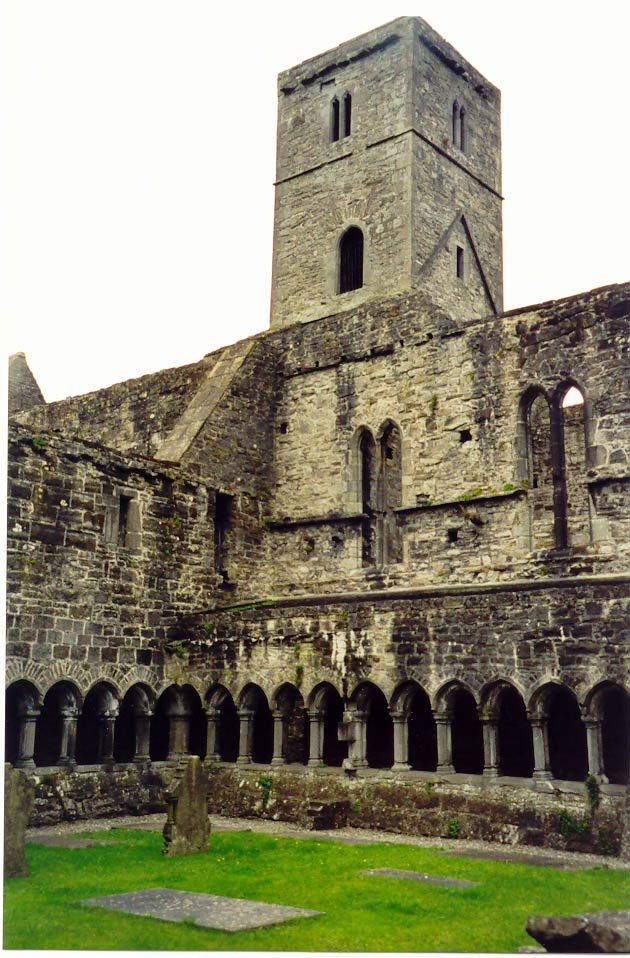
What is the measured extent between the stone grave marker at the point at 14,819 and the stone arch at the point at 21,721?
14.7 ft

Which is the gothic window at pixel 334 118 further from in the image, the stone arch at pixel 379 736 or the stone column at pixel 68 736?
the stone column at pixel 68 736

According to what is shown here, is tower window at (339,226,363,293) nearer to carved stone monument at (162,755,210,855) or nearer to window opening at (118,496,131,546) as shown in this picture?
window opening at (118,496,131,546)

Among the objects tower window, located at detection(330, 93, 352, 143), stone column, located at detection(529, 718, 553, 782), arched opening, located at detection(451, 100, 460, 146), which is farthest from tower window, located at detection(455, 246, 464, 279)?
stone column, located at detection(529, 718, 553, 782)

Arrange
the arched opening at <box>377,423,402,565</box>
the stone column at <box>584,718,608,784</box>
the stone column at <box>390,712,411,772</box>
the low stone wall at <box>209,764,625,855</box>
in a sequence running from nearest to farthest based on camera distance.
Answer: the low stone wall at <box>209,764,625,855</box>, the stone column at <box>584,718,608,784</box>, the stone column at <box>390,712,411,772</box>, the arched opening at <box>377,423,402,565</box>

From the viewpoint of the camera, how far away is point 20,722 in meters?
15.0

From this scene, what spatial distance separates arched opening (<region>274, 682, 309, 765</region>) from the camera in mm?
16219

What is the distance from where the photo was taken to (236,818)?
15.9 metres

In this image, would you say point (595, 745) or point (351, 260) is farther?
point (351, 260)

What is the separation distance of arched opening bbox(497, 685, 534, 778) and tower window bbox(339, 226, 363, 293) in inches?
453

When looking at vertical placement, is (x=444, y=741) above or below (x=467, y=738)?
above

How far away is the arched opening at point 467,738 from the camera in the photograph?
56.3 feet

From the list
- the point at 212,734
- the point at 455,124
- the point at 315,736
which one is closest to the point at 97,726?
the point at 212,734

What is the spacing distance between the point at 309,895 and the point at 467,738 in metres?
8.82

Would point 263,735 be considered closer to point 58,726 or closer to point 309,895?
point 58,726
